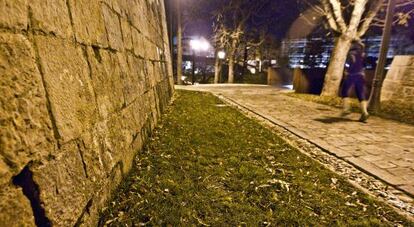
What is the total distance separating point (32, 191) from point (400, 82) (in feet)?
35.4

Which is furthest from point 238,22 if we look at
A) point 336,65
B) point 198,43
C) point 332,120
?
point 332,120

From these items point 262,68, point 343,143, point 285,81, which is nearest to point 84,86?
point 343,143

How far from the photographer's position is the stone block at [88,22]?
203cm

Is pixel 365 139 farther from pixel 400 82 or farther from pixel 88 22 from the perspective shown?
pixel 88 22

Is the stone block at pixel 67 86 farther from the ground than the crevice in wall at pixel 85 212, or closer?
farther from the ground

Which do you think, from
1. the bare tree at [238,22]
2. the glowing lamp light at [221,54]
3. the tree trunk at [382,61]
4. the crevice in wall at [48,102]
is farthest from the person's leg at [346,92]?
the glowing lamp light at [221,54]

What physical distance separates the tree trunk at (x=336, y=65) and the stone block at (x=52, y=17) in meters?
11.6

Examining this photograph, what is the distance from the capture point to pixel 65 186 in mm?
1544

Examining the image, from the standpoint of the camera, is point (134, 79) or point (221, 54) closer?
point (134, 79)

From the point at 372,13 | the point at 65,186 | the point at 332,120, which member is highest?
the point at 372,13

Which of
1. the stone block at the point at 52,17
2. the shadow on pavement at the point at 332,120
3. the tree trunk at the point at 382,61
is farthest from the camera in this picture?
the tree trunk at the point at 382,61

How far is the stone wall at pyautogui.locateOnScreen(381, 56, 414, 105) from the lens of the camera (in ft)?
26.2

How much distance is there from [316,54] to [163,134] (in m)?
27.5

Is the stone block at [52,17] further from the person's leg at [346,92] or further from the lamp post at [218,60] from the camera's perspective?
the lamp post at [218,60]
